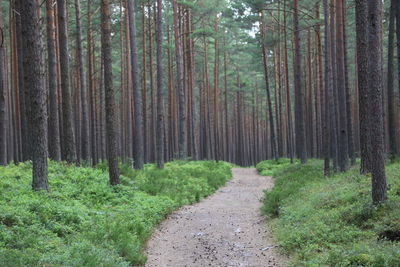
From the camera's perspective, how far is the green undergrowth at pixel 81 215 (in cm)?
653

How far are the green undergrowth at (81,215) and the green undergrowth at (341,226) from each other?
10.8 ft

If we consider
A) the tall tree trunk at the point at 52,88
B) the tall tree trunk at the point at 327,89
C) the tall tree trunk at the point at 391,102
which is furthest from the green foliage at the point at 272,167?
the tall tree trunk at the point at 52,88

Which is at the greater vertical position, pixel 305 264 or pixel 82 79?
pixel 82 79

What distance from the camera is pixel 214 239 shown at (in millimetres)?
9742

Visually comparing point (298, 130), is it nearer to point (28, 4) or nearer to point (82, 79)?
point (82, 79)

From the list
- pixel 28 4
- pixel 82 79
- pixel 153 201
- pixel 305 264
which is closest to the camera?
pixel 305 264

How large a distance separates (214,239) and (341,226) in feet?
10.2

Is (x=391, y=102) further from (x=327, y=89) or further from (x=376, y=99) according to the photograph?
(x=376, y=99)

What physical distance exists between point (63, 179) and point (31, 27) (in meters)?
4.85

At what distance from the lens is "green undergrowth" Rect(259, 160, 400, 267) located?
657 centimetres

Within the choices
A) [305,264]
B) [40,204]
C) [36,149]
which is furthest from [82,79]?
[305,264]

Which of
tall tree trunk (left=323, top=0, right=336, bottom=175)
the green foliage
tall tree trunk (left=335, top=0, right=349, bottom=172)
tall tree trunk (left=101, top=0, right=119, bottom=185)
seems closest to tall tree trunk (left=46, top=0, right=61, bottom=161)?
tall tree trunk (left=101, top=0, right=119, bottom=185)

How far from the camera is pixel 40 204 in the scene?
8.81 m

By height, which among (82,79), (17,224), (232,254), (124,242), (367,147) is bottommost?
(232,254)
